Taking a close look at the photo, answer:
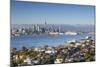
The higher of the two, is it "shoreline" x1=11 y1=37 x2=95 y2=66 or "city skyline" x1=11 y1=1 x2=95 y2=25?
"city skyline" x1=11 y1=1 x2=95 y2=25

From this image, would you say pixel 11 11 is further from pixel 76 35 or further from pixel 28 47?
pixel 76 35

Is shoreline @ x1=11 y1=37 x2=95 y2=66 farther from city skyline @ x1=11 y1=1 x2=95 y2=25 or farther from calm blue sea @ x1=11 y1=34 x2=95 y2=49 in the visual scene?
city skyline @ x1=11 y1=1 x2=95 y2=25

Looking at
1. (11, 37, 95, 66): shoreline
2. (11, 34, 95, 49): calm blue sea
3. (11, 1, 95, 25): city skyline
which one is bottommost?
(11, 37, 95, 66): shoreline

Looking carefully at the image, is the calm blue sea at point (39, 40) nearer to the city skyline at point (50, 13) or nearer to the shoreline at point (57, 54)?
the shoreline at point (57, 54)

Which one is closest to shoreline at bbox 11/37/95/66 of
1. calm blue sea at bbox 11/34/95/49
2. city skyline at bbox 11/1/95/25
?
calm blue sea at bbox 11/34/95/49

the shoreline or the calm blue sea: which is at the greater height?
the calm blue sea

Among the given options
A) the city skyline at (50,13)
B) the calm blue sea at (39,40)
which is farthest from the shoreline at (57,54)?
the city skyline at (50,13)
